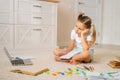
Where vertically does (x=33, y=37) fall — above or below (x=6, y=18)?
below

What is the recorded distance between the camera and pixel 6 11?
2.63m

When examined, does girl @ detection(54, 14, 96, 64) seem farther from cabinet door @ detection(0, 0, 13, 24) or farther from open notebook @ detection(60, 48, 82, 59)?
cabinet door @ detection(0, 0, 13, 24)

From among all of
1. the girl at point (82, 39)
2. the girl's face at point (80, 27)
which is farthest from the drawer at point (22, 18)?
the girl's face at point (80, 27)

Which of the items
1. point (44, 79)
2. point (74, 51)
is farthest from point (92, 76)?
point (74, 51)

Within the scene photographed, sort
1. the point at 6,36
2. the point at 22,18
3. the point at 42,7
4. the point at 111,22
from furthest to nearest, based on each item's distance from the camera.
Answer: the point at 111,22
the point at 42,7
the point at 22,18
the point at 6,36

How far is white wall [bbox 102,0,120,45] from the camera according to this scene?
4312 mm

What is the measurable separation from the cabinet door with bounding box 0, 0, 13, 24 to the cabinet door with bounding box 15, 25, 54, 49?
16 cm

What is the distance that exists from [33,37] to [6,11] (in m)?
0.52

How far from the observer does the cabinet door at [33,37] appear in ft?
8.87

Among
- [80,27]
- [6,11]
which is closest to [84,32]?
[80,27]

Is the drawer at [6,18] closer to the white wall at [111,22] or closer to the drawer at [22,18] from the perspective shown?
the drawer at [22,18]

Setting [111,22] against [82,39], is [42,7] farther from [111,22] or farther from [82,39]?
[111,22]

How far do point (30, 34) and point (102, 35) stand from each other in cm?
226

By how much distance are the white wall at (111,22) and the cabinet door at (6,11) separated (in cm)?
252
